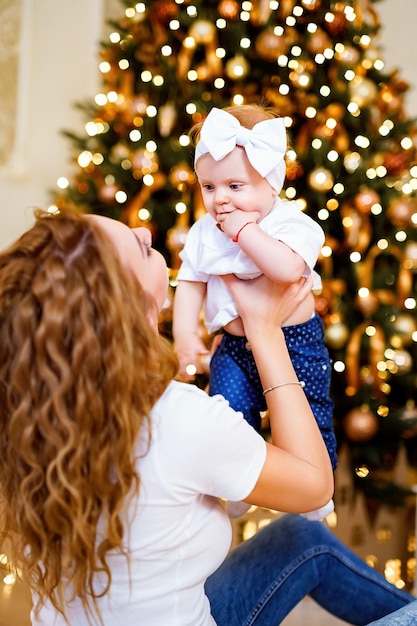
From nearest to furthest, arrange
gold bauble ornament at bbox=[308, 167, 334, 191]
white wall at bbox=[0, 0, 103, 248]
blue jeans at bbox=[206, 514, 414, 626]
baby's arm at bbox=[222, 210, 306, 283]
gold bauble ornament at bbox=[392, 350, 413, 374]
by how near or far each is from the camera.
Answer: baby's arm at bbox=[222, 210, 306, 283], blue jeans at bbox=[206, 514, 414, 626], gold bauble ornament at bbox=[308, 167, 334, 191], gold bauble ornament at bbox=[392, 350, 413, 374], white wall at bbox=[0, 0, 103, 248]

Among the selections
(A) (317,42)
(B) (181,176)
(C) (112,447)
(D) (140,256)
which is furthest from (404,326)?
(C) (112,447)

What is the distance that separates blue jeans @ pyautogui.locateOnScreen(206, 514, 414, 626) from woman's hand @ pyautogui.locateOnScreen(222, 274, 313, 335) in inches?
18.9

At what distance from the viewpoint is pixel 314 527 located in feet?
4.72

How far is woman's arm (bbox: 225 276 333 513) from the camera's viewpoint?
100 cm

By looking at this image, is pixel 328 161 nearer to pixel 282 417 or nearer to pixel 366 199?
pixel 366 199

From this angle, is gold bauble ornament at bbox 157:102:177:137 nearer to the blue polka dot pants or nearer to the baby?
the baby

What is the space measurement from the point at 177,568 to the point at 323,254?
1.69 meters

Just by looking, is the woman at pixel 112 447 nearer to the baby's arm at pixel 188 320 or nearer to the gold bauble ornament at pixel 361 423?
the baby's arm at pixel 188 320

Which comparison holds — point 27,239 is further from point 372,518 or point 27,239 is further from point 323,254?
point 372,518

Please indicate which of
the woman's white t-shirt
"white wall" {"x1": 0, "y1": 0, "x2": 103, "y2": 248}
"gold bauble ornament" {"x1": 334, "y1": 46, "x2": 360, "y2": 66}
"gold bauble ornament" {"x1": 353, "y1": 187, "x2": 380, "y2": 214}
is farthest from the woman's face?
"white wall" {"x1": 0, "y1": 0, "x2": 103, "y2": 248}

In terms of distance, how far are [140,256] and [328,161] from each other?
1.63 m

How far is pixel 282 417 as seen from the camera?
1.08 metres

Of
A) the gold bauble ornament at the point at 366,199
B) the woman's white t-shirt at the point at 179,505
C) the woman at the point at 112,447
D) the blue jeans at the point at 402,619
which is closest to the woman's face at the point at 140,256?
the woman at the point at 112,447

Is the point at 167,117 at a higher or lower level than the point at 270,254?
higher
